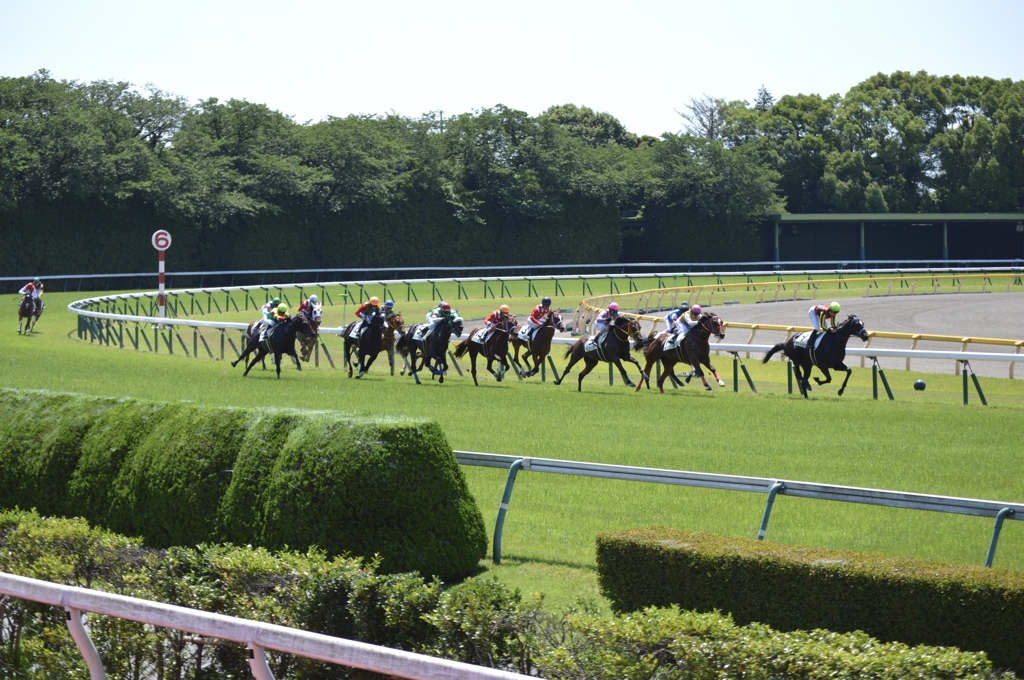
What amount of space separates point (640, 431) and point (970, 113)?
200ft

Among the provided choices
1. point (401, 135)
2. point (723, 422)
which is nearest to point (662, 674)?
point (723, 422)

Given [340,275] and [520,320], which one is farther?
[340,275]

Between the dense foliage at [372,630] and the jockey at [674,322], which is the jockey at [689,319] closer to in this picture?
the jockey at [674,322]

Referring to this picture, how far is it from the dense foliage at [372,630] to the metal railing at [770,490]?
1.63 metres

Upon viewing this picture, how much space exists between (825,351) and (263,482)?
12.5m

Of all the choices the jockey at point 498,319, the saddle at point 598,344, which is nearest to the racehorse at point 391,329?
the jockey at point 498,319

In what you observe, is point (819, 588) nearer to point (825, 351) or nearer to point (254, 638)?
point (254, 638)

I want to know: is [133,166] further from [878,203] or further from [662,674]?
[662,674]

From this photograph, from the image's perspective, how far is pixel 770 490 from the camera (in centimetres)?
609

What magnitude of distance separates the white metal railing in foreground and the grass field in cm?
279

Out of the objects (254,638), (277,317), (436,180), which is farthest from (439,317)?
(436,180)

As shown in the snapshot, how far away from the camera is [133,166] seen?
43250 mm

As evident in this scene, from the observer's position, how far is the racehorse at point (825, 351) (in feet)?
55.8

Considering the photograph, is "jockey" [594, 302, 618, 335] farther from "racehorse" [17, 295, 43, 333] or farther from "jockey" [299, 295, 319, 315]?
"racehorse" [17, 295, 43, 333]
